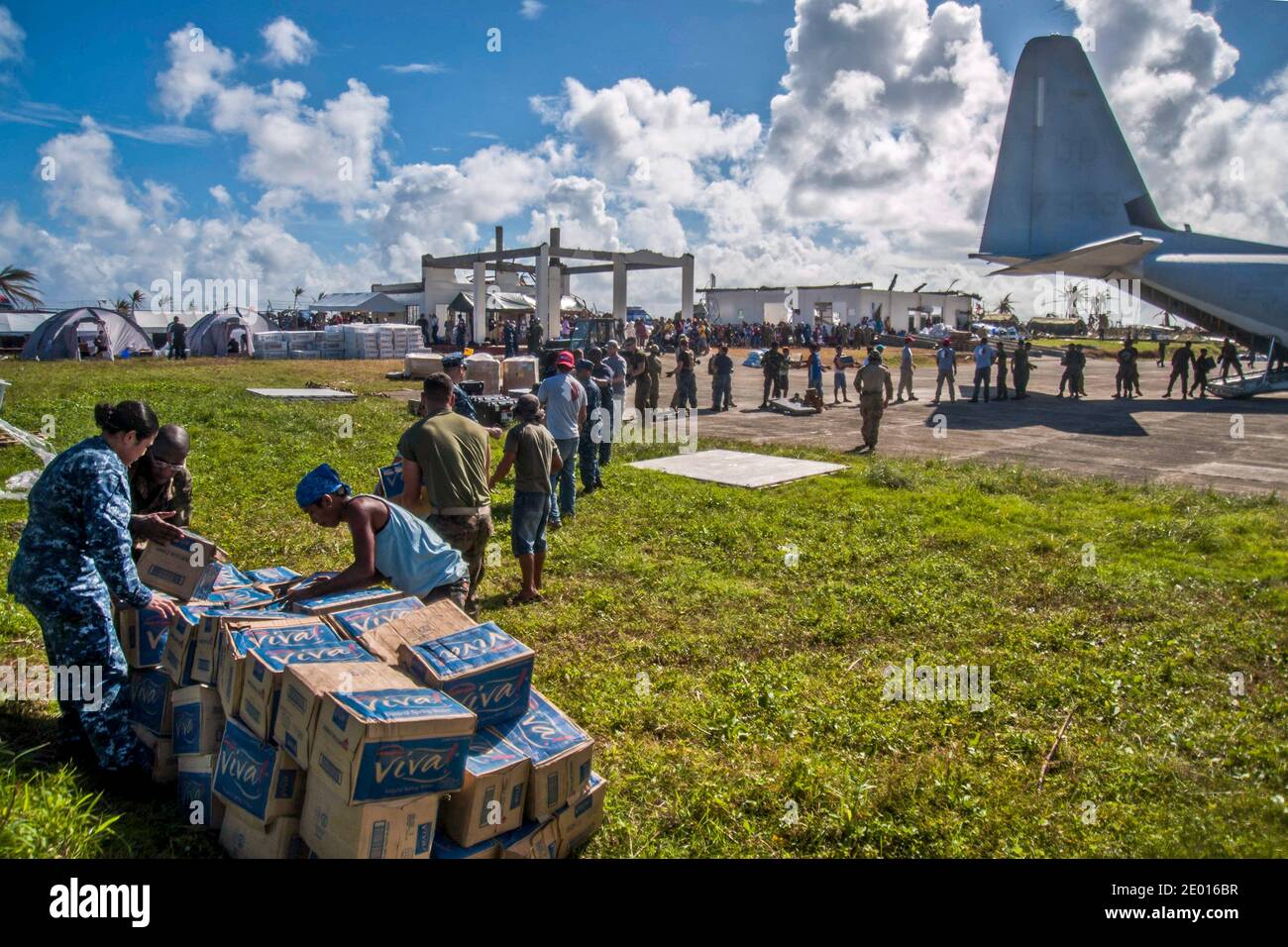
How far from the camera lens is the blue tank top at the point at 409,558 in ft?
15.5

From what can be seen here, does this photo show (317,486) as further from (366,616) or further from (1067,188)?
(1067,188)

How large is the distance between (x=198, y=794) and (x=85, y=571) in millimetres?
1263

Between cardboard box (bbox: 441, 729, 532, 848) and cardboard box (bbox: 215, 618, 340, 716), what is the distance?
92 cm

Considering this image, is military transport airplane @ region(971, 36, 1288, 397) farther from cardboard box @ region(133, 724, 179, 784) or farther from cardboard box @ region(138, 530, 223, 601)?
cardboard box @ region(133, 724, 179, 784)

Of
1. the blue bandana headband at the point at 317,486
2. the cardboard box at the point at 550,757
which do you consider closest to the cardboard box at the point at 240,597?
the blue bandana headband at the point at 317,486

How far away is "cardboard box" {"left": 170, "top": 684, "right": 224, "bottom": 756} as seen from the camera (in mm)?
3797

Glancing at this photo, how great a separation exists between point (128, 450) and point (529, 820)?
8.75 feet

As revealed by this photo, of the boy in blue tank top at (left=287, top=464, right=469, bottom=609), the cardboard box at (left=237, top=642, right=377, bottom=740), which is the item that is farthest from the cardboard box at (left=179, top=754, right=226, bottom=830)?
the boy in blue tank top at (left=287, top=464, right=469, bottom=609)

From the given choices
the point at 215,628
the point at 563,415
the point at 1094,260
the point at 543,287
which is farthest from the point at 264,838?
the point at 543,287

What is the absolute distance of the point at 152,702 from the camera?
14.1ft

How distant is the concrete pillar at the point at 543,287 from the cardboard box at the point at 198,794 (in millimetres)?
34525

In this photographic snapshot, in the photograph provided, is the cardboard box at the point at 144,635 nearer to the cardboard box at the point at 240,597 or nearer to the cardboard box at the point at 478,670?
the cardboard box at the point at 240,597
